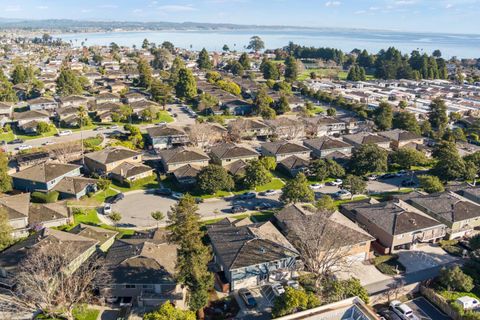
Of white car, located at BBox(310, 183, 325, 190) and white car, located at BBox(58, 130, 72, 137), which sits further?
white car, located at BBox(58, 130, 72, 137)

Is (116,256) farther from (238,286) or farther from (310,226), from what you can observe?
(310,226)

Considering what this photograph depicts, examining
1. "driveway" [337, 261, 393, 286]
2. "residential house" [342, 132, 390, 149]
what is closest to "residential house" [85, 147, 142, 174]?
"driveway" [337, 261, 393, 286]

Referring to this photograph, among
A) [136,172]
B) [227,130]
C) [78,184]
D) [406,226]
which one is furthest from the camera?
[227,130]

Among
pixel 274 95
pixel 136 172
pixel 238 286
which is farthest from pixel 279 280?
pixel 274 95

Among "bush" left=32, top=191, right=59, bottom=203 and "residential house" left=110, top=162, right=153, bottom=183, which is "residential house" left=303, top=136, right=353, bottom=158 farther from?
"bush" left=32, top=191, right=59, bottom=203

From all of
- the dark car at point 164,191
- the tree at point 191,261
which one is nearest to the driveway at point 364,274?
the tree at point 191,261

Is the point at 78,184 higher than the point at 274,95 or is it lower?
lower

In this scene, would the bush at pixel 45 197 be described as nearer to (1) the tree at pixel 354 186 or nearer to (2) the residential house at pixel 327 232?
(2) the residential house at pixel 327 232

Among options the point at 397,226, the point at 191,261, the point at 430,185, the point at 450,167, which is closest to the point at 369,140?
the point at 450,167
